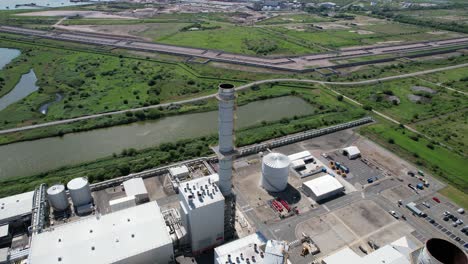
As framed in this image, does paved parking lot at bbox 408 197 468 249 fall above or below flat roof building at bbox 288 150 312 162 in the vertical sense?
below

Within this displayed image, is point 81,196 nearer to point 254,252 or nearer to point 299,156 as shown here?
point 254,252

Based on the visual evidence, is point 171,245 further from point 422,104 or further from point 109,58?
point 109,58

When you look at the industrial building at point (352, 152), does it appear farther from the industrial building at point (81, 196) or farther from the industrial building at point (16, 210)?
the industrial building at point (16, 210)

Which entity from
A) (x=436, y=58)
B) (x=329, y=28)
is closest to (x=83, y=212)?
(x=436, y=58)

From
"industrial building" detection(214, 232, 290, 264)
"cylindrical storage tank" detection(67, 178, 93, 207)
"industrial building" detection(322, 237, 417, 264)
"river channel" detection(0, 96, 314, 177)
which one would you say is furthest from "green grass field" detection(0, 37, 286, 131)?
"industrial building" detection(322, 237, 417, 264)

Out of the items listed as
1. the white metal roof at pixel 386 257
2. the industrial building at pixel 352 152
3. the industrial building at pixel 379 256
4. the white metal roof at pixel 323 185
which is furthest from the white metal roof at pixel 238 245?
the industrial building at pixel 352 152

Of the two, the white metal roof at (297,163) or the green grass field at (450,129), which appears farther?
the green grass field at (450,129)

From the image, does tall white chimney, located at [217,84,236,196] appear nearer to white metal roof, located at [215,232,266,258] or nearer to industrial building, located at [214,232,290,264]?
white metal roof, located at [215,232,266,258]
